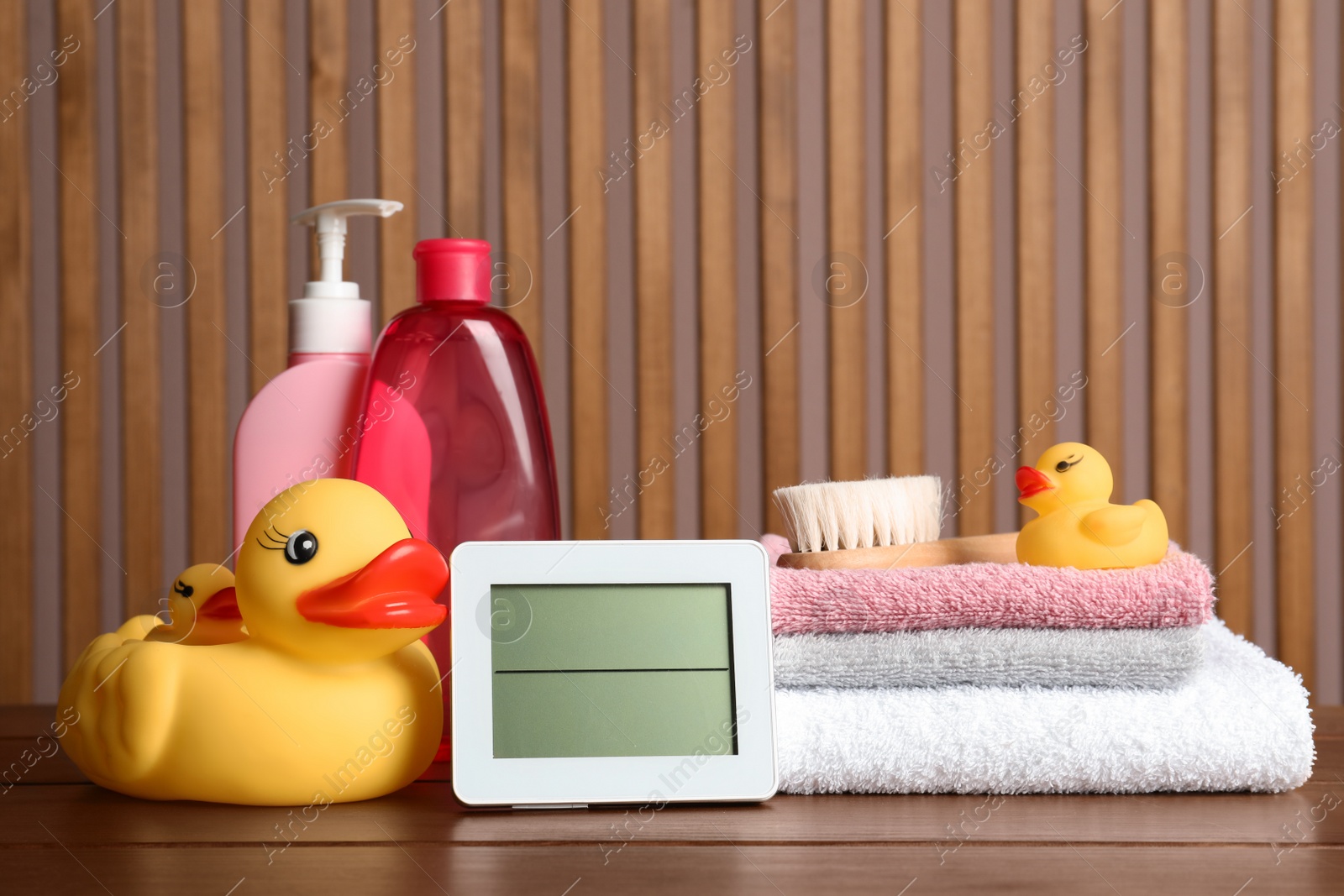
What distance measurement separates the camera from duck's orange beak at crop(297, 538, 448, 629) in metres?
0.41

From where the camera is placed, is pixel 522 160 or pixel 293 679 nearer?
pixel 293 679

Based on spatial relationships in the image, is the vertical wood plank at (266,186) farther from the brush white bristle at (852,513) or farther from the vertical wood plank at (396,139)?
the brush white bristle at (852,513)

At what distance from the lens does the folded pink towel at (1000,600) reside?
1.56 feet

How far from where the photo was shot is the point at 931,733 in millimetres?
456

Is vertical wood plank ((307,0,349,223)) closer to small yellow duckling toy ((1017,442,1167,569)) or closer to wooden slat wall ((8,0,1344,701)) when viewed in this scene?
wooden slat wall ((8,0,1344,701))

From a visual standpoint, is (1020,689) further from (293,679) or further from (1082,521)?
(293,679)

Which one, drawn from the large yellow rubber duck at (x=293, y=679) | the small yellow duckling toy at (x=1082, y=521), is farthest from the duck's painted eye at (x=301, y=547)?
the small yellow duckling toy at (x=1082, y=521)

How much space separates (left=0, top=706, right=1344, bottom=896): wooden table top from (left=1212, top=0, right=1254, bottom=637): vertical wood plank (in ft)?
2.63

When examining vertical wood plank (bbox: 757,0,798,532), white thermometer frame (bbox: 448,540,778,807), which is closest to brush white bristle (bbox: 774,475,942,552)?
white thermometer frame (bbox: 448,540,778,807)

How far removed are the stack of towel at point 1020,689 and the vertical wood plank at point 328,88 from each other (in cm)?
90

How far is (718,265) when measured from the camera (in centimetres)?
119

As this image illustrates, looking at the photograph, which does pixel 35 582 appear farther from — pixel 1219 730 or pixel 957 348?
pixel 1219 730

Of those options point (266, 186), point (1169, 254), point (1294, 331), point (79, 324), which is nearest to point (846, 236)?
point (1169, 254)

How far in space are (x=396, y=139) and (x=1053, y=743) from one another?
1.00 meters
